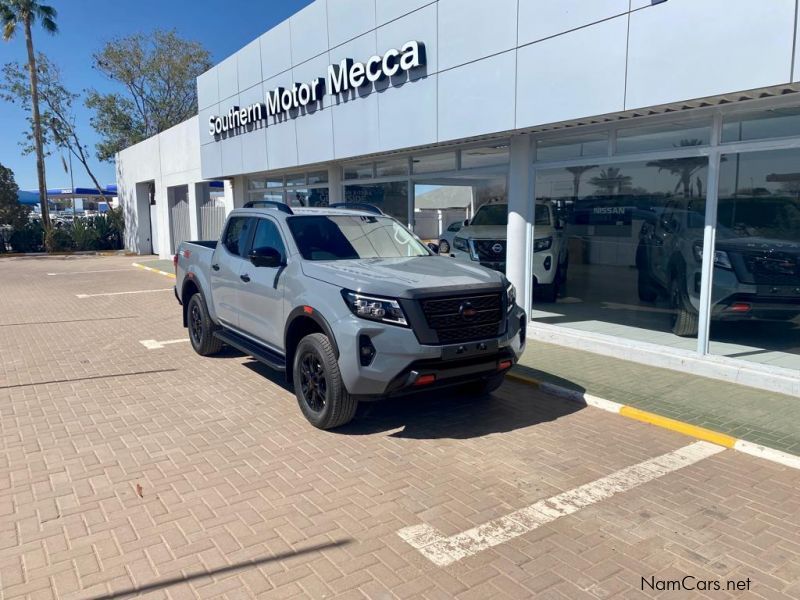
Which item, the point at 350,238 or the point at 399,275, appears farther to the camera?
the point at 350,238

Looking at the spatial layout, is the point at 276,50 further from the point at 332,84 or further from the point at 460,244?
the point at 460,244

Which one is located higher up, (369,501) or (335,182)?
(335,182)

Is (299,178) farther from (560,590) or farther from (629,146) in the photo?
(560,590)

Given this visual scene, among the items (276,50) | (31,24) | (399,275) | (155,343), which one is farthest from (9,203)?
(399,275)

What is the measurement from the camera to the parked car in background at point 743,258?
6.77 m

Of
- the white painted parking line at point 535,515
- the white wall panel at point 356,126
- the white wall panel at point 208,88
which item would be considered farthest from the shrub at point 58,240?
the white painted parking line at point 535,515

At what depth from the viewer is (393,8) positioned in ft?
32.7

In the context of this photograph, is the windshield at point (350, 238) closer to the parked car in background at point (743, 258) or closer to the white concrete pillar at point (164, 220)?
the parked car in background at point (743, 258)

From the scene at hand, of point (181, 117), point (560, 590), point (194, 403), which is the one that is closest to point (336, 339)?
point (194, 403)

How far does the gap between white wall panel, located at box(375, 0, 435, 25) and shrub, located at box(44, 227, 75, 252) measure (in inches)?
1020

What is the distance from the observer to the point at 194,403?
612 cm

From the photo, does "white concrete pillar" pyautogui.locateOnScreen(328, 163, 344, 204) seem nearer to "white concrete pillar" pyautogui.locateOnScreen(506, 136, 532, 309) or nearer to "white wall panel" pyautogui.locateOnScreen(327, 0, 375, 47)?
"white wall panel" pyautogui.locateOnScreen(327, 0, 375, 47)

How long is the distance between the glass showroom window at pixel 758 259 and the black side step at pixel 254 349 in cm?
507

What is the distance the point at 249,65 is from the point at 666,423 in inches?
552
